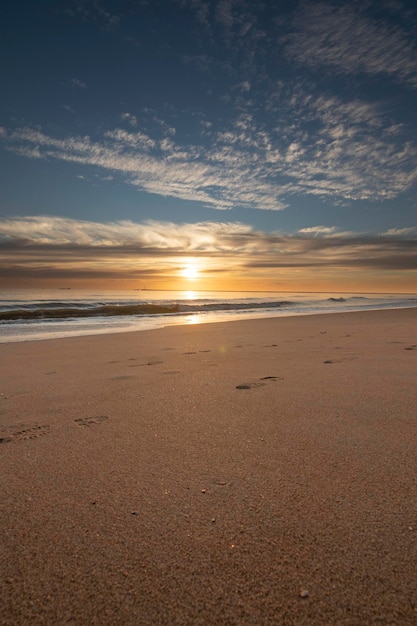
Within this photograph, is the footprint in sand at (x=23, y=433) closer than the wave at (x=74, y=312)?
Yes

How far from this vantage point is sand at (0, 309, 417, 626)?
1.13m

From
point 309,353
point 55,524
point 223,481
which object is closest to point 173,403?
point 223,481

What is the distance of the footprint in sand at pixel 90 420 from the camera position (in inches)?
104

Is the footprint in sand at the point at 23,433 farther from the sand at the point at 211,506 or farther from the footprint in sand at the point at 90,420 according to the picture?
the footprint in sand at the point at 90,420

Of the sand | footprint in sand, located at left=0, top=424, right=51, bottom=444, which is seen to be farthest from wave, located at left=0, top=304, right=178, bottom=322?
the sand

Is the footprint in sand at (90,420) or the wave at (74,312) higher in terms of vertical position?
the wave at (74,312)

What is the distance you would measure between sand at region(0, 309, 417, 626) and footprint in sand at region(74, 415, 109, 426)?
0.07 ft

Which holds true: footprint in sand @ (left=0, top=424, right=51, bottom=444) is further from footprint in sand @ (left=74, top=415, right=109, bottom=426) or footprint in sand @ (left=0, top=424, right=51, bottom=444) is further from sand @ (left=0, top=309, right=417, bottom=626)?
footprint in sand @ (left=74, top=415, right=109, bottom=426)

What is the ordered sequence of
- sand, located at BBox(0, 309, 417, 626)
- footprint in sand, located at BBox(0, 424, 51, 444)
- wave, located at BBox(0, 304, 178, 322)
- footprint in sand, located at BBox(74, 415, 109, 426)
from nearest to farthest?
sand, located at BBox(0, 309, 417, 626)
footprint in sand, located at BBox(0, 424, 51, 444)
footprint in sand, located at BBox(74, 415, 109, 426)
wave, located at BBox(0, 304, 178, 322)

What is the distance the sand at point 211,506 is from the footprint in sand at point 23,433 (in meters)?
0.02

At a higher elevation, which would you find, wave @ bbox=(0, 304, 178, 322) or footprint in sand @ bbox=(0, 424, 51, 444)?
wave @ bbox=(0, 304, 178, 322)

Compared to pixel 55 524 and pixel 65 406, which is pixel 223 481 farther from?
pixel 65 406

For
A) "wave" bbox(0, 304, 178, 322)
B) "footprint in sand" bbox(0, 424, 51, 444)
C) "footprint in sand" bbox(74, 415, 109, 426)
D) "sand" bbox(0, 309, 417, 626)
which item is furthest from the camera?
"wave" bbox(0, 304, 178, 322)

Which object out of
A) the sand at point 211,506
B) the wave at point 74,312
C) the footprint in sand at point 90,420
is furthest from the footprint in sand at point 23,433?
the wave at point 74,312
